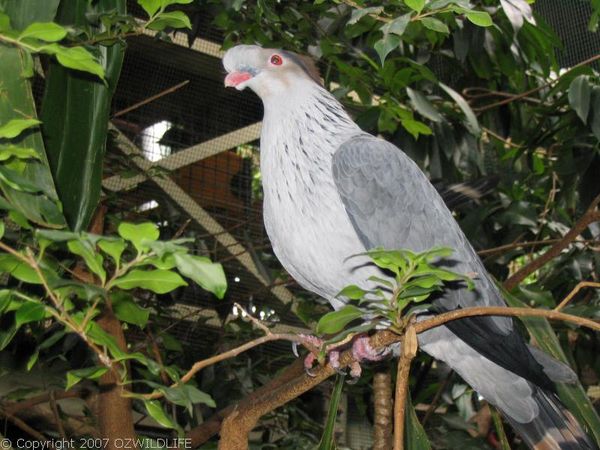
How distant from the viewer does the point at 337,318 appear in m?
0.77

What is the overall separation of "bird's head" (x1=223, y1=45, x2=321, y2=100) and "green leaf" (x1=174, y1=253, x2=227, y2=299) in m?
0.90

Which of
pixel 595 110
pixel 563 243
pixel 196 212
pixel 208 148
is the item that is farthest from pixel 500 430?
pixel 208 148

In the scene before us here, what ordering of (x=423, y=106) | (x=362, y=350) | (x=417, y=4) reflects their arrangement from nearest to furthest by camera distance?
(x=417, y=4)
(x=362, y=350)
(x=423, y=106)

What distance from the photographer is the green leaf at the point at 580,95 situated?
1.71 m

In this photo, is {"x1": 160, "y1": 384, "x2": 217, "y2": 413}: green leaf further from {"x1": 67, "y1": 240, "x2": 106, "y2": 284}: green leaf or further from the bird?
the bird

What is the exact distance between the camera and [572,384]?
4.25 feet

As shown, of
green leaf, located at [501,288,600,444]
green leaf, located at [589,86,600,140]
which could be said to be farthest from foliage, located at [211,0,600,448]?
green leaf, located at [501,288,600,444]

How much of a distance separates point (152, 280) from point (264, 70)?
0.90 m

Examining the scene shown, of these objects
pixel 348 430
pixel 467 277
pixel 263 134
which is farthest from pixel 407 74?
pixel 348 430

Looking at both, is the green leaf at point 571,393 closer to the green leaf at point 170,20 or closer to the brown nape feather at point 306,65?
the brown nape feather at point 306,65

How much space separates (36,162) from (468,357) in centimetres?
93

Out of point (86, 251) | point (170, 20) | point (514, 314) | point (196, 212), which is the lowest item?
point (514, 314)

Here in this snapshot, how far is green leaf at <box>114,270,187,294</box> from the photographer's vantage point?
63cm

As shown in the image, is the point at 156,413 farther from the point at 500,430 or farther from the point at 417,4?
the point at 500,430
